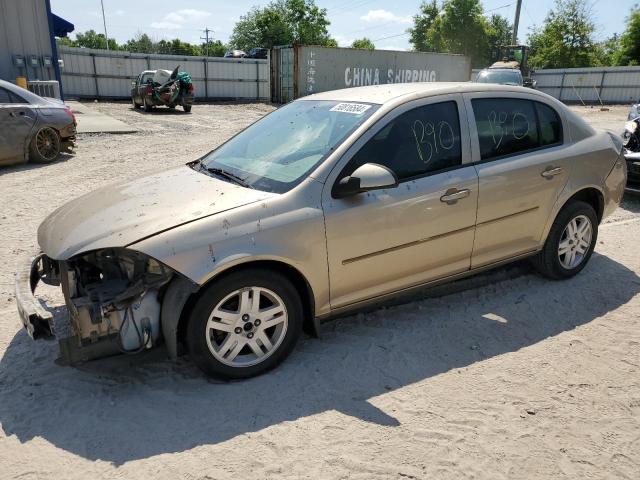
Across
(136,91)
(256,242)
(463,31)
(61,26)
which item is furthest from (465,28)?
(256,242)

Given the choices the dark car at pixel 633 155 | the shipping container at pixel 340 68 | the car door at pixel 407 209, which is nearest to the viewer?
the car door at pixel 407 209

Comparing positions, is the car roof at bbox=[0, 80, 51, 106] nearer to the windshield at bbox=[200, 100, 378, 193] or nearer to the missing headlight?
the windshield at bbox=[200, 100, 378, 193]

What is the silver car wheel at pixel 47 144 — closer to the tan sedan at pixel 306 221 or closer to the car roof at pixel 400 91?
the tan sedan at pixel 306 221

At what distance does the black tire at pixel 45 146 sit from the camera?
9.40 metres

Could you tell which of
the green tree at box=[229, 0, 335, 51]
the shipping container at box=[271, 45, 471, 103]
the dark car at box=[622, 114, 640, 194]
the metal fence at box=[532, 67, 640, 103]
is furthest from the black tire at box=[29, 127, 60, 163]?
the green tree at box=[229, 0, 335, 51]

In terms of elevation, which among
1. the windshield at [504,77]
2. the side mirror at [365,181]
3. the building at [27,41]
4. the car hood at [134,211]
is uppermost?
the building at [27,41]

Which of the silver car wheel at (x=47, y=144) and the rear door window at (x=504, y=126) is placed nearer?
the rear door window at (x=504, y=126)

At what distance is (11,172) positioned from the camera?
8.88m

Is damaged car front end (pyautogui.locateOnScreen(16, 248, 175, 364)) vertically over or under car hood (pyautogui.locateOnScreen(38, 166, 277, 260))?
under

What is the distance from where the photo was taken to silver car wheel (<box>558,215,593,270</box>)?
456 centimetres

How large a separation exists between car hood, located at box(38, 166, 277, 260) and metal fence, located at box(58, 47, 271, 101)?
977 inches

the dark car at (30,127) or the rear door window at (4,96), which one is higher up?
the rear door window at (4,96)

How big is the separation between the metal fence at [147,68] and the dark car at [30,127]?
688 inches

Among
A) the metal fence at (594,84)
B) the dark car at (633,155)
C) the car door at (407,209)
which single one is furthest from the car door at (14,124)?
the metal fence at (594,84)
